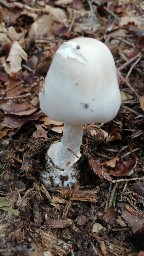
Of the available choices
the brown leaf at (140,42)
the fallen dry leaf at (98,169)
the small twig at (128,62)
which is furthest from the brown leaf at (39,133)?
the brown leaf at (140,42)

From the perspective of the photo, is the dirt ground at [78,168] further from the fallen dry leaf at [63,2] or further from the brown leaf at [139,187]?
the fallen dry leaf at [63,2]

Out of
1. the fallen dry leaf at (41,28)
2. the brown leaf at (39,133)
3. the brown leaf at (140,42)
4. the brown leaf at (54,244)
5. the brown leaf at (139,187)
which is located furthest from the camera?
the fallen dry leaf at (41,28)

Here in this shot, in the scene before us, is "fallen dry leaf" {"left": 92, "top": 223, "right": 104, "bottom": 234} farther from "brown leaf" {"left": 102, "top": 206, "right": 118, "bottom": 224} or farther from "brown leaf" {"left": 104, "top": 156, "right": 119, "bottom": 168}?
"brown leaf" {"left": 104, "top": 156, "right": 119, "bottom": 168}

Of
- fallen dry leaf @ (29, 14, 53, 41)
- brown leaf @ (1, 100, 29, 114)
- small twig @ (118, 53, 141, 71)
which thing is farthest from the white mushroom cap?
fallen dry leaf @ (29, 14, 53, 41)

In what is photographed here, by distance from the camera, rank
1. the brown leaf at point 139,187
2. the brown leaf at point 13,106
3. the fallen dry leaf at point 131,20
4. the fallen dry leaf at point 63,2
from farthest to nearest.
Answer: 1. the fallen dry leaf at point 63,2
2. the fallen dry leaf at point 131,20
3. the brown leaf at point 13,106
4. the brown leaf at point 139,187

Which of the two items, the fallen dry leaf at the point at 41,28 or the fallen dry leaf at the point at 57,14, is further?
the fallen dry leaf at the point at 57,14

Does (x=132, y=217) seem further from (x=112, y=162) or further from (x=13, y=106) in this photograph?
(x=13, y=106)

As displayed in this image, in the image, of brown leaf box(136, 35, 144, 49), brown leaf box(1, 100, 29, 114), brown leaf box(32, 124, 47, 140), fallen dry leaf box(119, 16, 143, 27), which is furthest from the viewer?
fallen dry leaf box(119, 16, 143, 27)

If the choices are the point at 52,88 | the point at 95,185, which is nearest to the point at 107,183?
the point at 95,185

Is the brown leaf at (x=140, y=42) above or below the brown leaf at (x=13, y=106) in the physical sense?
above

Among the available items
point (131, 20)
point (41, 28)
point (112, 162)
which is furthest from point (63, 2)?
point (112, 162)
